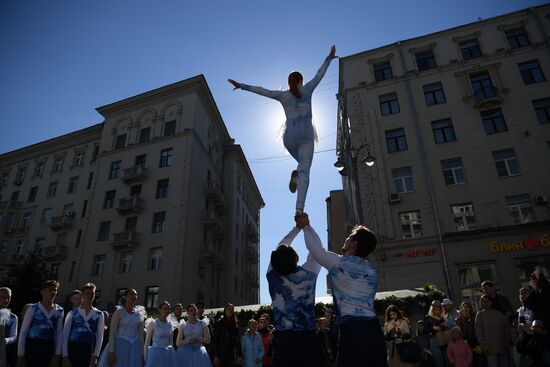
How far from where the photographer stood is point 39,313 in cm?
620

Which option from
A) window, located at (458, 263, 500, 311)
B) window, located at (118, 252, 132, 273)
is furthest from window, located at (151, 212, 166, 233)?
window, located at (458, 263, 500, 311)

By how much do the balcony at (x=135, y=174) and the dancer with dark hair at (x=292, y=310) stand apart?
31629mm

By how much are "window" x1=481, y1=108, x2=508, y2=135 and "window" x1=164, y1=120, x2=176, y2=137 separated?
2711cm

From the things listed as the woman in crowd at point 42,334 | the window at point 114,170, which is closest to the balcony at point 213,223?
the window at point 114,170

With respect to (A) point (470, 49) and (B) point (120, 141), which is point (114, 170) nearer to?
(B) point (120, 141)

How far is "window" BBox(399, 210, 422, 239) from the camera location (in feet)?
78.6

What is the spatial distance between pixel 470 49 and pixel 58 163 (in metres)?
44.9

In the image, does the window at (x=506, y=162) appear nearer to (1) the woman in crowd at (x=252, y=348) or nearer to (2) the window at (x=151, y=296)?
(1) the woman in crowd at (x=252, y=348)

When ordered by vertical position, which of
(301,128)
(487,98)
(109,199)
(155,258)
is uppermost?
(487,98)

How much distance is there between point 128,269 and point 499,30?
3680cm

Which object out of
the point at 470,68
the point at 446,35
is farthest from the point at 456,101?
the point at 446,35

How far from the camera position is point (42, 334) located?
239 inches

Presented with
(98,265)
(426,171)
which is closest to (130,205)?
(98,265)

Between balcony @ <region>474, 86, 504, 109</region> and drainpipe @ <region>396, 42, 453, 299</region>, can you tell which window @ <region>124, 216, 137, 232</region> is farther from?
balcony @ <region>474, 86, 504, 109</region>
